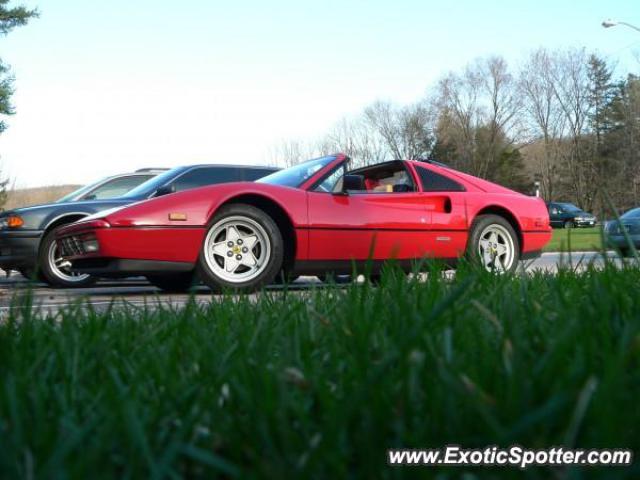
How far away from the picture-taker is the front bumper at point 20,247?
8.97m

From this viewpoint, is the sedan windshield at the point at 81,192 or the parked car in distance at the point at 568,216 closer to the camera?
the sedan windshield at the point at 81,192

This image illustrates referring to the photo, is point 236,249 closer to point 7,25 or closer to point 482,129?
point 7,25

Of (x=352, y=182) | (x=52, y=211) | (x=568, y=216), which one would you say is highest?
(x=352, y=182)

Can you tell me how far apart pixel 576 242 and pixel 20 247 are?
17137 mm

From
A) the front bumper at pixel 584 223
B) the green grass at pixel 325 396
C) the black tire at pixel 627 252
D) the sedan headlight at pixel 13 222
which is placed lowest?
the front bumper at pixel 584 223

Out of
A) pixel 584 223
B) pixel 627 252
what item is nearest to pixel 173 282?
pixel 627 252

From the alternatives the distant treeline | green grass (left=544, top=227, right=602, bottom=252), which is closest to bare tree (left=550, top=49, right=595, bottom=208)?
the distant treeline

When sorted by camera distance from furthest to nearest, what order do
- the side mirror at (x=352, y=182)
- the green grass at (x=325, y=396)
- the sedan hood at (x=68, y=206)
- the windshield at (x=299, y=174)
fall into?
the sedan hood at (x=68, y=206), the windshield at (x=299, y=174), the side mirror at (x=352, y=182), the green grass at (x=325, y=396)

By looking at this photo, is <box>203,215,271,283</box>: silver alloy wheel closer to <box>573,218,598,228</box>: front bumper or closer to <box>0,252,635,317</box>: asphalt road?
<box>0,252,635,317</box>: asphalt road

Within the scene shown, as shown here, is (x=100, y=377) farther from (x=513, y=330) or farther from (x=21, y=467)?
(x=513, y=330)

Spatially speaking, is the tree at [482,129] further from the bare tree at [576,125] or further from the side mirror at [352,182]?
the side mirror at [352,182]

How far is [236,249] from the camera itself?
Answer: 20.2 feet

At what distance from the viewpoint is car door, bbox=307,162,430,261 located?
6.41 meters

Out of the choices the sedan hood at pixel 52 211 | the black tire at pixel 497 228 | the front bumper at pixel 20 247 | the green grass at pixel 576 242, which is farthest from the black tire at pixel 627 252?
the front bumper at pixel 20 247
